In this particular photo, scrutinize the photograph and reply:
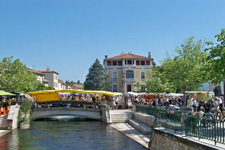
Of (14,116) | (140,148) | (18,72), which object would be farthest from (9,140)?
(18,72)

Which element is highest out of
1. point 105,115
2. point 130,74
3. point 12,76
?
point 130,74

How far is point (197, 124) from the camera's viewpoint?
1012cm

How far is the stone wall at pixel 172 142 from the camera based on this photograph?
9001 mm

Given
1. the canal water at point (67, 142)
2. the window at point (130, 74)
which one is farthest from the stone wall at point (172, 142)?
the window at point (130, 74)

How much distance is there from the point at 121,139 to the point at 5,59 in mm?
28818

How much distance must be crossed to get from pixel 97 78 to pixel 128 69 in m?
8.34

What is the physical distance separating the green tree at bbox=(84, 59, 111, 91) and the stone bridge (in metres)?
36.5

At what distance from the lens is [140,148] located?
15.2m

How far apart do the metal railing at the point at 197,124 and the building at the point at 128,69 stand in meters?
53.4

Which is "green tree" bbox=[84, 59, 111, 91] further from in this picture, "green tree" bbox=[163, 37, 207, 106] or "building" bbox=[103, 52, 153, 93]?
"green tree" bbox=[163, 37, 207, 106]

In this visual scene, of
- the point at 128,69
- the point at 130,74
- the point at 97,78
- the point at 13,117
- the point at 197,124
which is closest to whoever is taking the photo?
the point at 197,124

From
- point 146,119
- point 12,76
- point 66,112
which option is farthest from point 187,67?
point 12,76

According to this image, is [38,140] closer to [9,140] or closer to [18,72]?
[9,140]

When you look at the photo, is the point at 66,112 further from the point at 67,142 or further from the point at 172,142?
the point at 172,142
